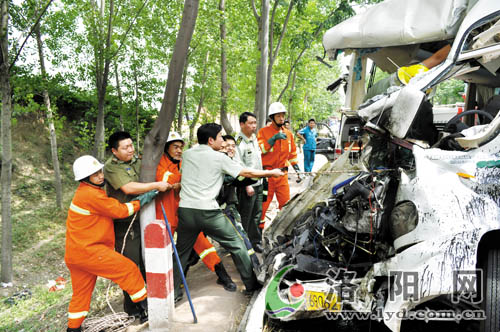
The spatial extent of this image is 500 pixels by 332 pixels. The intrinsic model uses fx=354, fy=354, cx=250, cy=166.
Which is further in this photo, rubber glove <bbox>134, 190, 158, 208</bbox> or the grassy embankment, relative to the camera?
the grassy embankment

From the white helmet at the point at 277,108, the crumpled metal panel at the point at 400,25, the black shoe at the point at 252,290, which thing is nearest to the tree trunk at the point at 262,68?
the white helmet at the point at 277,108

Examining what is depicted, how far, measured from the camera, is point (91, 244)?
3.20 metres

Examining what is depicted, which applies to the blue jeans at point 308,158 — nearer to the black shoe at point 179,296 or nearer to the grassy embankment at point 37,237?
the grassy embankment at point 37,237

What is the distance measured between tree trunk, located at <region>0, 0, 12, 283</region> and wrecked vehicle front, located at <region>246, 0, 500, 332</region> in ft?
19.4

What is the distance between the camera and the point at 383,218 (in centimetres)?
277

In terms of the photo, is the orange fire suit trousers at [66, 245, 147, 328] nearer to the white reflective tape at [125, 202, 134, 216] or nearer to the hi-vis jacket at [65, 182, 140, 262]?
the hi-vis jacket at [65, 182, 140, 262]

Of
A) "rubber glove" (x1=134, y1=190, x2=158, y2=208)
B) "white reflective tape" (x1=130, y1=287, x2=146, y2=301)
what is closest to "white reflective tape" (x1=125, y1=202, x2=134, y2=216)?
"rubber glove" (x1=134, y1=190, x2=158, y2=208)

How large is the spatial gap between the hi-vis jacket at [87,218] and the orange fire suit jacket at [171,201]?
0.59 metres

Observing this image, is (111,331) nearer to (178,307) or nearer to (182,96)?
(178,307)

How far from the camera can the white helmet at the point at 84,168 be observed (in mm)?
3164

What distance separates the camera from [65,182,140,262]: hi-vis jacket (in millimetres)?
3180

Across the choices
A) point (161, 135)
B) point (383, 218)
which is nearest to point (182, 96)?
point (161, 135)

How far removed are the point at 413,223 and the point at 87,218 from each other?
8.97 ft

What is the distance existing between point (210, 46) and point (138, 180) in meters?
8.93
